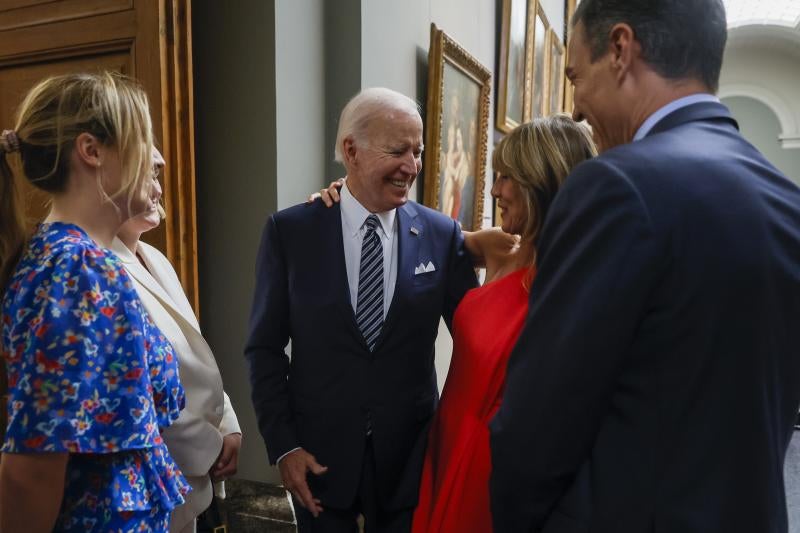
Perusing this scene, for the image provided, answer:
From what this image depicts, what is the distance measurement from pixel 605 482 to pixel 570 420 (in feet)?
0.42

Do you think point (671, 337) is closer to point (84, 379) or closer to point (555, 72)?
point (84, 379)

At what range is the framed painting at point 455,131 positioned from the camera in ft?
12.2

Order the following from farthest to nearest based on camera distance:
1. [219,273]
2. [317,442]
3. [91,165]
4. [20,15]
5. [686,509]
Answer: [219,273] < [20,15] < [317,442] < [91,165] < [686,509]

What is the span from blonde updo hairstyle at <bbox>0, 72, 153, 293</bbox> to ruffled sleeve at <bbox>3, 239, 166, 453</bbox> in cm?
15

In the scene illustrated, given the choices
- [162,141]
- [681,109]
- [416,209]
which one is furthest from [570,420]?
[162,141]

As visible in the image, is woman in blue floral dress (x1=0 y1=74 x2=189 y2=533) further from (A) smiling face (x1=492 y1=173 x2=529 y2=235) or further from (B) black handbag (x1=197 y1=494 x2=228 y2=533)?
(A) smiling face (x1=492 y1=173 x2=529 y2=235)

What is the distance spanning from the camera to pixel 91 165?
1394mm

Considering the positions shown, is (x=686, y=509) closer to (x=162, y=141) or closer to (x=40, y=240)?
Answer: (x=40, y=240)

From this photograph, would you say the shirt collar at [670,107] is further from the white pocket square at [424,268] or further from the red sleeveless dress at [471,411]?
the white pocket square at [424,268]

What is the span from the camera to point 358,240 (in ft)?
7.16

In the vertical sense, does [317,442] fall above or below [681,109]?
below

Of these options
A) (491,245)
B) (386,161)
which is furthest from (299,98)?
(491,245)

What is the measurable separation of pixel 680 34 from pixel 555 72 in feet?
22.9

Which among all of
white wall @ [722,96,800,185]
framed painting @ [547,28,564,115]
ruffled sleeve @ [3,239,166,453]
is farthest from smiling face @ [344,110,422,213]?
white wall @ [722,96,800,185]
